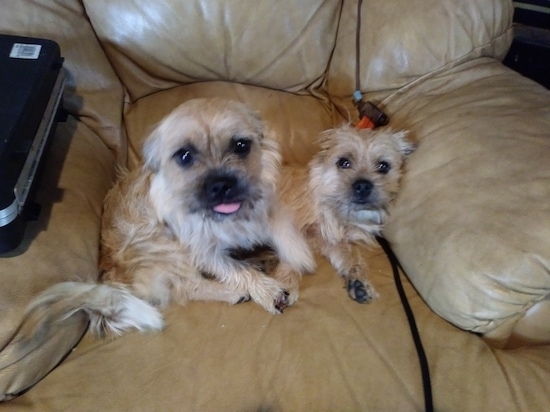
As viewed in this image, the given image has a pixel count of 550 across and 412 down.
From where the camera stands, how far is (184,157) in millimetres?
1265

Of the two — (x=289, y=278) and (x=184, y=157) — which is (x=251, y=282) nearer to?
(x=289, y=278)

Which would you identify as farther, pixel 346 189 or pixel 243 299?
pixel 346 189

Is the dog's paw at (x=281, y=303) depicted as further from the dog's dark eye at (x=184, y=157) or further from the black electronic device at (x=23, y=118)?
the black electronic device at (x=23, y=118)

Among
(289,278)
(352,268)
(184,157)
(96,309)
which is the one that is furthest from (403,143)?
(96,309)

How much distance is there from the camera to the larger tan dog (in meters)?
1.22

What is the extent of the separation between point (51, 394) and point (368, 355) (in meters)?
0.68

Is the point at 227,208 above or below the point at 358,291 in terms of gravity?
above

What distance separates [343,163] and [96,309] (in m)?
0.82

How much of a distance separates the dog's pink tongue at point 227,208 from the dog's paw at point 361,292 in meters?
0.36

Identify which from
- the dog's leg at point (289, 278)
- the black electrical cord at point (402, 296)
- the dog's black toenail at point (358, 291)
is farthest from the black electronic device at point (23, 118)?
the black electrical cord at point (402, 296)

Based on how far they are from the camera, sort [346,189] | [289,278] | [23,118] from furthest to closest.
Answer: [346,189] → [289,278] → [23,118]

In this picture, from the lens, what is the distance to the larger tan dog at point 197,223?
1.22 m

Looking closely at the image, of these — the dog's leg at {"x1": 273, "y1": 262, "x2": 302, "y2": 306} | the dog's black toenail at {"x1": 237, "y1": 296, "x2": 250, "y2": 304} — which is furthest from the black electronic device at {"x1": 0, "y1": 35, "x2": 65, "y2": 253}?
the dog's leg at {"x1": 273, "y1": 262, "x2": 302, "y2": 306}

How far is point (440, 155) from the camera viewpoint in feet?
4.18
